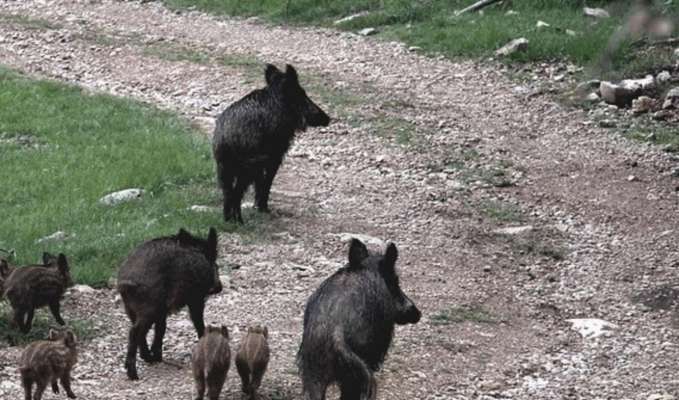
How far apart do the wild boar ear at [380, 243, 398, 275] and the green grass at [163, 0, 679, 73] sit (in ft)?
Answer: 31.9

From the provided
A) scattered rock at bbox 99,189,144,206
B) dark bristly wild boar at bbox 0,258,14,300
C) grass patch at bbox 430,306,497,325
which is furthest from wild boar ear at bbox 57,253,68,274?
scattered rock at bbox 99,189,144,206

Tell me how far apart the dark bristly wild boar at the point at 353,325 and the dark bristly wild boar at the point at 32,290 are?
2.29 meters

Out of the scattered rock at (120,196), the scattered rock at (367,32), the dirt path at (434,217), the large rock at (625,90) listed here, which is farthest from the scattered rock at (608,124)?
the scattered rock at (120,196)

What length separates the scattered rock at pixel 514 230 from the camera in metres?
A: 13.9

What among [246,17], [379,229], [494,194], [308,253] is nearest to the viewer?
[308,253]

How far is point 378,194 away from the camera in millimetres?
15297

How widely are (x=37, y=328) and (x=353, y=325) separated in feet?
9.66

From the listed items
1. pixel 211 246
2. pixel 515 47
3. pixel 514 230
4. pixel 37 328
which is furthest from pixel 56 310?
pixel 515 47

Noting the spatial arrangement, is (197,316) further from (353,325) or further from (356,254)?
(353,325)

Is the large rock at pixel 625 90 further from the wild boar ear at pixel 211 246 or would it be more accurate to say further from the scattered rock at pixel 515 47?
the wild boar ear at pixel 211 246

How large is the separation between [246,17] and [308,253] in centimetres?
1161

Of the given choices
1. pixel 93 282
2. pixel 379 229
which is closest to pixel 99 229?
pixel 93 282

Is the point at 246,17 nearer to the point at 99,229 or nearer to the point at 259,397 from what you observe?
the point at 99,229

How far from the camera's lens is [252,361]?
917 centimetres
